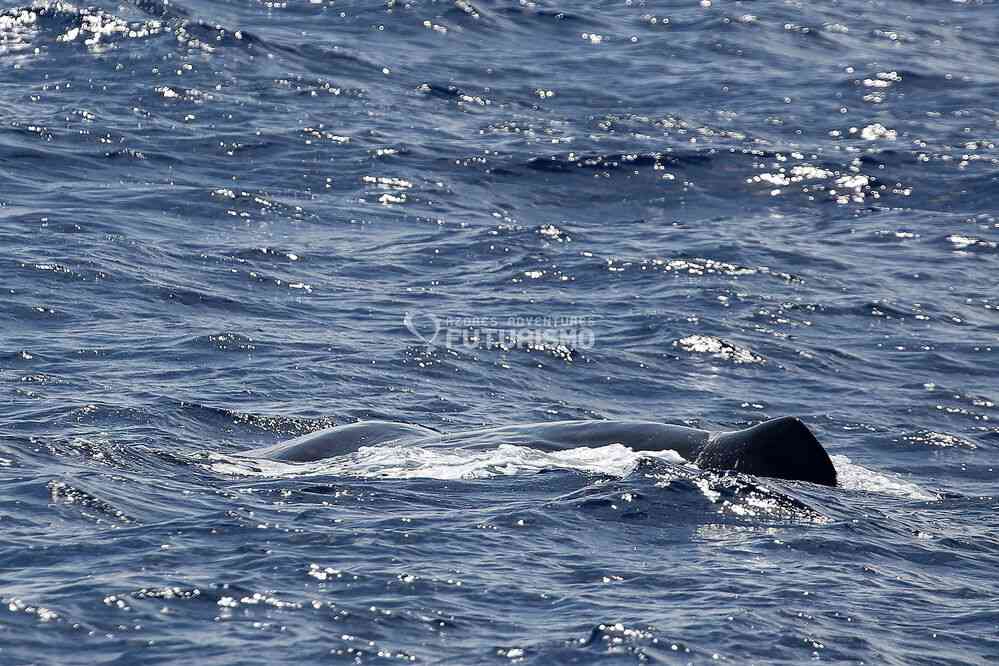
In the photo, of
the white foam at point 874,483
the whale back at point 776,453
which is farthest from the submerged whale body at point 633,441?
the white foam at point 874,483

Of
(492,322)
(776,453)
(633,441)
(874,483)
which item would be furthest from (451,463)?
(492,322)

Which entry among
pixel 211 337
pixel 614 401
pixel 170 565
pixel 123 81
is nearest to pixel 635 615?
pixel 170 565

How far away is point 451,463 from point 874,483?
12.9ft

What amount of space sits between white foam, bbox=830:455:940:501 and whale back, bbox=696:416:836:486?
0.84m

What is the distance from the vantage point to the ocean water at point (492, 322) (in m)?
11.0

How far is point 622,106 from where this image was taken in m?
34.1

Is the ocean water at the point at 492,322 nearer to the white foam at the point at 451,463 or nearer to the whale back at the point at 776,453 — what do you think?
the white foam at the point at 451,463

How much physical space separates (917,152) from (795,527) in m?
19.5

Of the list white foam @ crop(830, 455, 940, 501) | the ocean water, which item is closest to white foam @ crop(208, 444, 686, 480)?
the ocean water

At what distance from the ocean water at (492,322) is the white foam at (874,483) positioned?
79mm

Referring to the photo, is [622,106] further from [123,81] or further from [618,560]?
[618,560]

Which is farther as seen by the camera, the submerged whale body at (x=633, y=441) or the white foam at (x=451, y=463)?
the white foam at (x=451, y=463)

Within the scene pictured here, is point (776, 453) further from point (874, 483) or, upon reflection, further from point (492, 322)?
point (492, 322)

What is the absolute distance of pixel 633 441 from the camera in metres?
14.8
